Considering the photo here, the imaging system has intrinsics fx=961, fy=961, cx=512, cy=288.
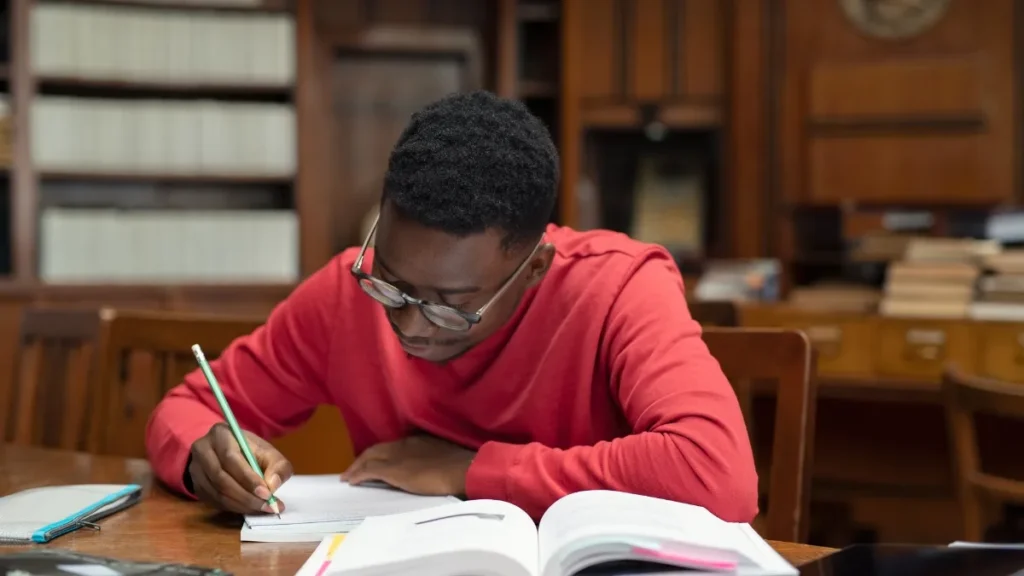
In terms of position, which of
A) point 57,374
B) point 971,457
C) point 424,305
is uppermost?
point 424,305

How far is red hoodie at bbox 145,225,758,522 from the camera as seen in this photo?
0.98m

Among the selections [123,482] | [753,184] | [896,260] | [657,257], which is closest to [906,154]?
[753,184]

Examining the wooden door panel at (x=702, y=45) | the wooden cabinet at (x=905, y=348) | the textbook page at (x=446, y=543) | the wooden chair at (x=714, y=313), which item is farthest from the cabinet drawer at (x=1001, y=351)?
the textbook page at (x=446, y=543)

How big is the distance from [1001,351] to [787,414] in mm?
1505

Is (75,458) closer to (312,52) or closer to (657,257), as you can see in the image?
(657,257)

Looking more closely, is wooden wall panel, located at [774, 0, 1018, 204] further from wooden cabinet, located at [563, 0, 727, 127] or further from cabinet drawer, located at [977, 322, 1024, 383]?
cabinet drawer, located at [977, 322, 1024, 383]

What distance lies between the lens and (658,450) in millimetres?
960

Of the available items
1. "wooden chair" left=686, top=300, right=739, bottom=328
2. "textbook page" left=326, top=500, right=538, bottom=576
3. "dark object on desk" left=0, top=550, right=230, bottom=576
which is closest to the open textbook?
"textbook page" left=326, top=500, right=538, bottom=576

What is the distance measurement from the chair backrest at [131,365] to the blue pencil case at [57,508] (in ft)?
1.50

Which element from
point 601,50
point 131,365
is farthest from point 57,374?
point 601,50

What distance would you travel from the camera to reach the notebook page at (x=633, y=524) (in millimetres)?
759

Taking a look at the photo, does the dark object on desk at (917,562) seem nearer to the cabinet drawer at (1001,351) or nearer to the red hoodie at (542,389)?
the red hoodie at (542,389)

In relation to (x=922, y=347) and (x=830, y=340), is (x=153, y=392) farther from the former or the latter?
(x=922, y=347)

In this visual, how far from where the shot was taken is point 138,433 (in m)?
1.62
